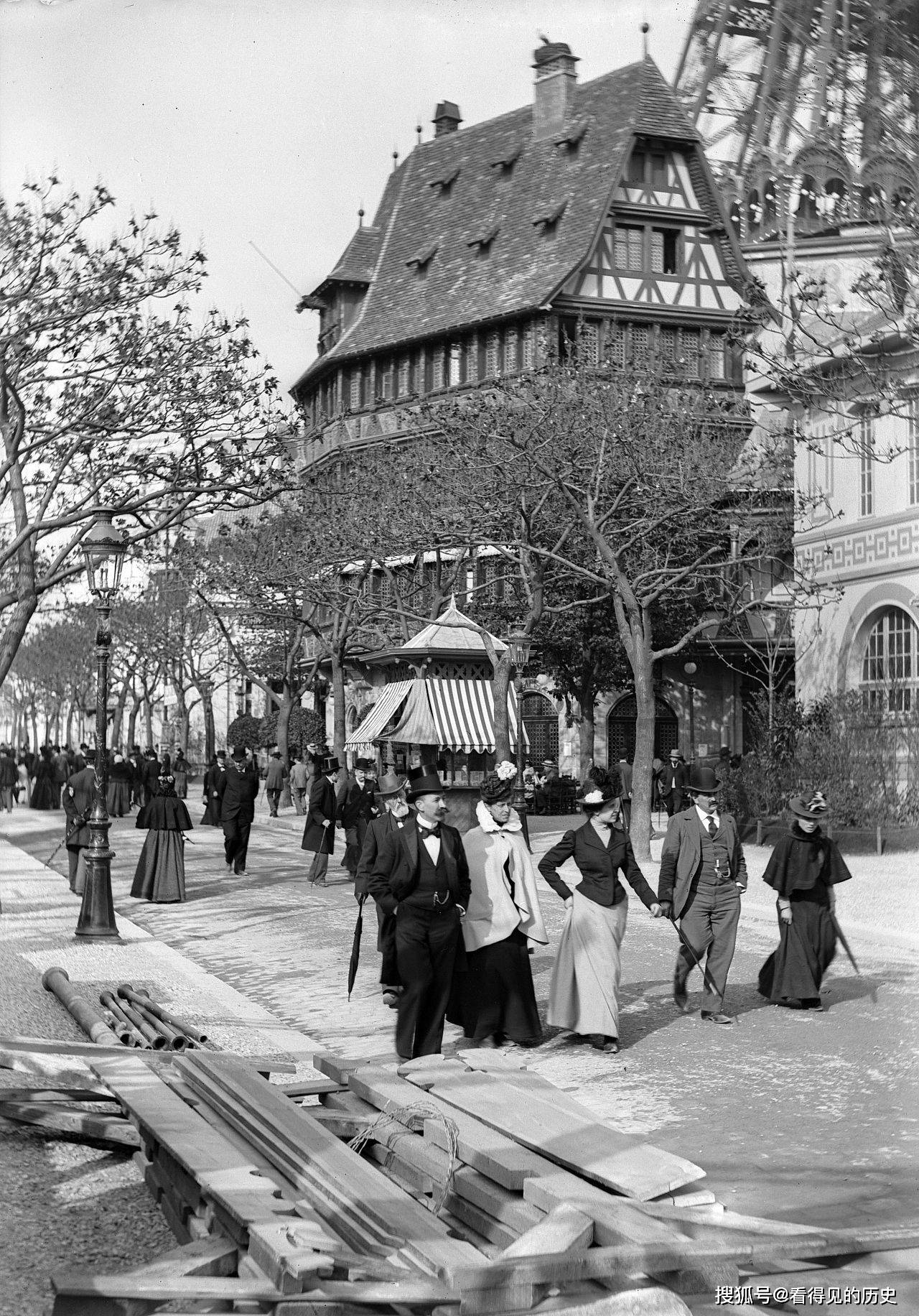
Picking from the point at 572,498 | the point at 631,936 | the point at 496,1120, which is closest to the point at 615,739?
the point at 572,498

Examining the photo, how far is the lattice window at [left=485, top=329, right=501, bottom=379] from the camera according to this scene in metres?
55.5

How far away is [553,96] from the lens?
2293 inches

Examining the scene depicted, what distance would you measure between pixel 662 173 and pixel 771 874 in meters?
45.2

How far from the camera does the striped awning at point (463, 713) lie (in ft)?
96.7

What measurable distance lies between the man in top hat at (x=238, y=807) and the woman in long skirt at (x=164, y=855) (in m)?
3.94

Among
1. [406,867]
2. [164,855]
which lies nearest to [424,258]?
[164,855]

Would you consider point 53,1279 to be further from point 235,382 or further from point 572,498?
point 572,498

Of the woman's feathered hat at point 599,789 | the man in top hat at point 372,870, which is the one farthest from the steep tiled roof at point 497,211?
the man in top hat at point 372,870

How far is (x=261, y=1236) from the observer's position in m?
5.15

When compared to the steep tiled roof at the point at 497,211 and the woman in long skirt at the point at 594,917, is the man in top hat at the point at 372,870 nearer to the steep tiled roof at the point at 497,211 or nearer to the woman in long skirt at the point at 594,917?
the woman in long skirt at the point at 594,917

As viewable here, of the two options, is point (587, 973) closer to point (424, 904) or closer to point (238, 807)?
point (424, 904)

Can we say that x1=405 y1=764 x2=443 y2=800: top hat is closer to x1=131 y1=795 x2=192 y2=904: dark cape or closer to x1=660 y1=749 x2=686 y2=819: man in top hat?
x1=131 y1=795 x2=192 y2=904: dark cape

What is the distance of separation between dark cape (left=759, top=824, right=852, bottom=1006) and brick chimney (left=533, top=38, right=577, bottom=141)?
1908 inches

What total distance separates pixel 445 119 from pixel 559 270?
15.1 m
